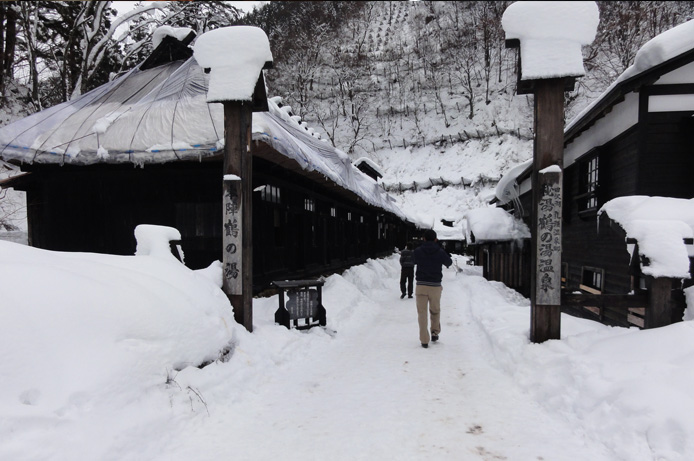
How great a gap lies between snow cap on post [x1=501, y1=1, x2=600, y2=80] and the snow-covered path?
413cm

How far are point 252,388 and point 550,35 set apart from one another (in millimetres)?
5860

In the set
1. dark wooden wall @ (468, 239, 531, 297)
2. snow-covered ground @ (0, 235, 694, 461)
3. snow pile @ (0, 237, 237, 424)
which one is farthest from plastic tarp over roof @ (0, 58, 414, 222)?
dark wooden wall @ (468, 239, 531, 297)

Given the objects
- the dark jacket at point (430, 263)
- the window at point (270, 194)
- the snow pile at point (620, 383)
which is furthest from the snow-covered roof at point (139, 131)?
the snow pile at point (620, 383)

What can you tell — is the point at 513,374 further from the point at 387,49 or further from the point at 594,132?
the point at 387,49

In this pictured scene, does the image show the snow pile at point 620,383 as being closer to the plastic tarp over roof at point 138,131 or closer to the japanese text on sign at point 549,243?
the japanese text on sign at point 549,243

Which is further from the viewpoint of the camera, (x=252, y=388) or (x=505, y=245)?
(x=505, y=245)

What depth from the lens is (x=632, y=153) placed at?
7816 millimetres

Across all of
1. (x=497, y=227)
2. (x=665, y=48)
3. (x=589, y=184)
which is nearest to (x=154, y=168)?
(x=665, y=48)

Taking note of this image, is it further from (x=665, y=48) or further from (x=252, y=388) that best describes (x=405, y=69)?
(x=252, y=388)

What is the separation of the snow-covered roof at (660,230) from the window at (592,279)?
3.99m

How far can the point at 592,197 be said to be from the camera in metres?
9.88

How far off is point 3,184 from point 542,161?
13042 mm

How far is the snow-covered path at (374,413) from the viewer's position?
3.40 m

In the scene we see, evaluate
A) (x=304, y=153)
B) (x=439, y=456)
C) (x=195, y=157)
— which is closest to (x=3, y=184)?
(x=195, y=157)
